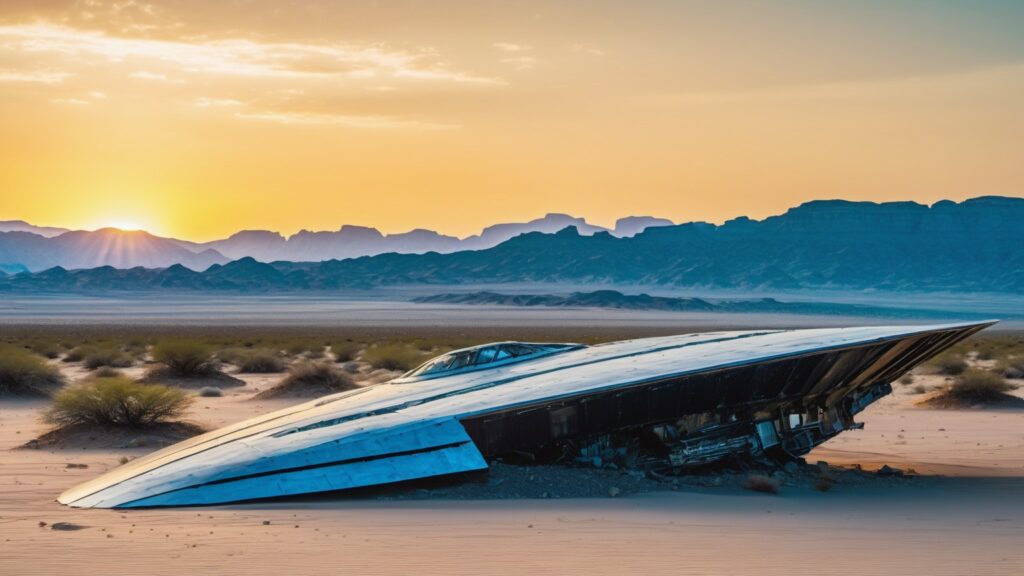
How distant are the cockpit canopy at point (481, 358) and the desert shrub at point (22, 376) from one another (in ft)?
49.1

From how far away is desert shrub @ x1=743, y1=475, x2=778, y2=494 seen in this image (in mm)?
15284

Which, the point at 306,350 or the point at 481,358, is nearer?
the point at 481,358

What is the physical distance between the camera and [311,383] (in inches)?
1227

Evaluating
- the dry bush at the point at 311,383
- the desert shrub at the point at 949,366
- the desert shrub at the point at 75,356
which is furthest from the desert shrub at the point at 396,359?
the desert shrub at the point at 949,366

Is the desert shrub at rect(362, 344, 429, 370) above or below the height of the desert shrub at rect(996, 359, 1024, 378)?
above

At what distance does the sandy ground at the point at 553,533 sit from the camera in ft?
34.8

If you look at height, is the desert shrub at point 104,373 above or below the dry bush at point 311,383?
below

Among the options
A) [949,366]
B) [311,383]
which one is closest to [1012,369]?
[949,366]

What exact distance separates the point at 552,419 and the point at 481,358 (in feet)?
13.5

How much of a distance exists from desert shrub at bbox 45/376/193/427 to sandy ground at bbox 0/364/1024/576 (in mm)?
4428

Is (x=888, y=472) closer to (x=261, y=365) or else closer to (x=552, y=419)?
(x=552, y=419)

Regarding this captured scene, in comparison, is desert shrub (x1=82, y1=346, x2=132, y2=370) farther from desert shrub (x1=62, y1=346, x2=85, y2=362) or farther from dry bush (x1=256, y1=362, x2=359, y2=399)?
dry bush (x1=256, y1=362, x2=359, y2=399)

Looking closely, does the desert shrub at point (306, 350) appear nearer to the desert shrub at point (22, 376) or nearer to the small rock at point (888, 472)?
the desert shrub at point (22, 376)

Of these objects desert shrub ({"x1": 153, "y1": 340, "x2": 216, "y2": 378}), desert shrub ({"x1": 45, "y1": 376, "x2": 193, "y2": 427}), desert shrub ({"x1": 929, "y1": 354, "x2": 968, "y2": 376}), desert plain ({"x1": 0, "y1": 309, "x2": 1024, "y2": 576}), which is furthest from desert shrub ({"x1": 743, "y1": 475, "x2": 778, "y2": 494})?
desert shrub ({"x1": 929, "y1": 354, "x2": 968, "y2": 376})
